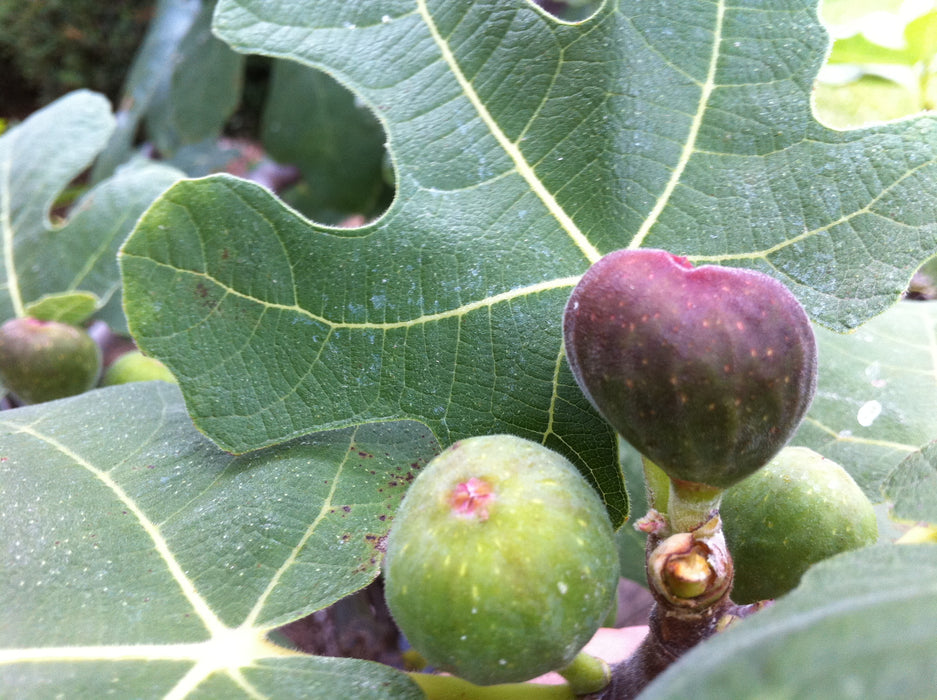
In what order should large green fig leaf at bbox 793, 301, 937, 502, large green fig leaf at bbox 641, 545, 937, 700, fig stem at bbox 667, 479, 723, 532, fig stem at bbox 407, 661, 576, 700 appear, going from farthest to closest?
large green fig leaf at bbox 793, 301, 937, 502, fig stem at bbox 407, 661, 576, 700, fig stem at bbox 667, 479, 723, 532, large green fig leaf at bbox 641, 545, 937, 700

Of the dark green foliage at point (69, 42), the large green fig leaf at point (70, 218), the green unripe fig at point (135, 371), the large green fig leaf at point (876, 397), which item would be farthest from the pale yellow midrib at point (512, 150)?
the dark green foliage at point (69, 42)

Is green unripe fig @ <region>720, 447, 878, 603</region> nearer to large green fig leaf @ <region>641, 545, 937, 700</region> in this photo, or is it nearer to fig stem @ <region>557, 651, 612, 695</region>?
fig stem @ <region>557, 651, 612, 695</region>

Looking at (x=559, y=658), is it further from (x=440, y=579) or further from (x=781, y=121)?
(x=781, y=121)

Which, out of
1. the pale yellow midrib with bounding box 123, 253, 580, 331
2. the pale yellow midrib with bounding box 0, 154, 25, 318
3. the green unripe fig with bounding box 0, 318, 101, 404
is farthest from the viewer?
the pale yellow midrib with bounding box 0, 154, 25, 318

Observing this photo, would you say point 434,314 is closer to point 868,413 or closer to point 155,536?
point 155,536

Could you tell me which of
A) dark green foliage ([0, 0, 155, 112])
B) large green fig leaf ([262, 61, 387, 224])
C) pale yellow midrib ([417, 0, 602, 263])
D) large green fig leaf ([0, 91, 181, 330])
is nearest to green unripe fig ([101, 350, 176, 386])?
large green fig leaf ([0, 91, 181, 330])

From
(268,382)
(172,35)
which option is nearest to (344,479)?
(268,382)

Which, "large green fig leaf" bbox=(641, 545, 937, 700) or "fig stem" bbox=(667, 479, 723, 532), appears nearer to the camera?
"large green fig leaf" bbox=(641, 545, 937, 700)
